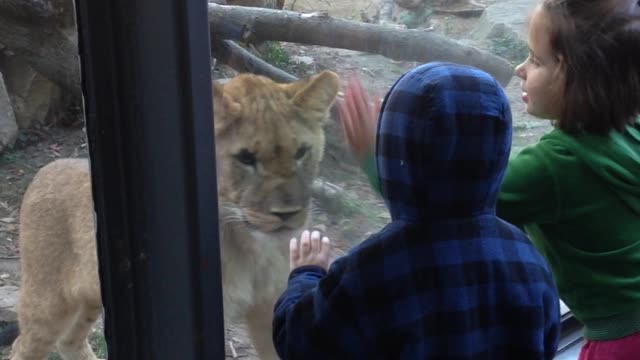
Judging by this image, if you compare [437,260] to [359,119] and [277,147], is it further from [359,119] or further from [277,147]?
[277,147]

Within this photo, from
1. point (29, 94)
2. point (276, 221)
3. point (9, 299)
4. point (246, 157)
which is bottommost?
point (9, 299)

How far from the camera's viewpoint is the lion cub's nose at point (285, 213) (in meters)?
1.42

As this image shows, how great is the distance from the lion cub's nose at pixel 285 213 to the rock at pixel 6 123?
0.40m

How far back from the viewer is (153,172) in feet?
3.51

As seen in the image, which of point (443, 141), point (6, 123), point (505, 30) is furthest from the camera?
point (505, 30)

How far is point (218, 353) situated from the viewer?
3.93 ft

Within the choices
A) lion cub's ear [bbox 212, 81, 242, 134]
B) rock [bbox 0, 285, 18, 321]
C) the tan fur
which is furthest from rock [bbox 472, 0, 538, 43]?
rock [bbox 0, 285, 18, 321]

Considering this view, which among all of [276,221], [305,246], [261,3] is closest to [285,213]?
[276,221]

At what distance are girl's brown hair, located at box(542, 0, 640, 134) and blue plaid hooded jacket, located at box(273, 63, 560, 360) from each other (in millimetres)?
357

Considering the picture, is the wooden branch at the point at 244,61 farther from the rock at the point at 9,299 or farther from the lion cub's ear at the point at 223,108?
the rock at the point at 9,299

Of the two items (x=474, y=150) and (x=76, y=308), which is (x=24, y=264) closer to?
(x=76, y=308)

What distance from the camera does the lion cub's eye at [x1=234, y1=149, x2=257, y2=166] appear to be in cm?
139

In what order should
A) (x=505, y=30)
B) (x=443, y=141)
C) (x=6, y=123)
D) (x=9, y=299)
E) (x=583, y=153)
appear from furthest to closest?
(x=505, y=30)
(x=9, y=299)
(x=583, y=153)
(x=6, y=123)
(x=443, y=141)

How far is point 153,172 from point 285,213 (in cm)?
39
